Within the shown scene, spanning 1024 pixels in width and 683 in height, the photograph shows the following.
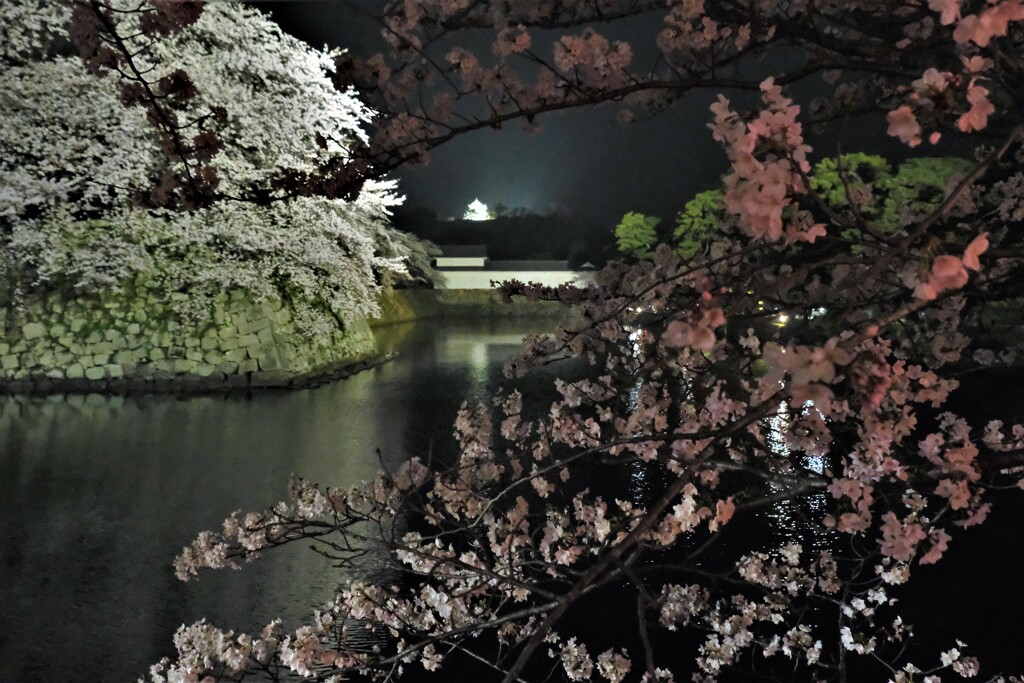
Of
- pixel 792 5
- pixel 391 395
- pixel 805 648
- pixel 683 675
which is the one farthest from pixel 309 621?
pixel 391 395

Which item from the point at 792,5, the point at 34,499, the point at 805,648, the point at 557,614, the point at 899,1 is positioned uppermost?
the point at 792,5

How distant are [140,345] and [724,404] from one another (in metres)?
14.7

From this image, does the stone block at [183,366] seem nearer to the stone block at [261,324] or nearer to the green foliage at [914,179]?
the stone block at [261,324]

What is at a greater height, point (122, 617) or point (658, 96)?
point (658, 96)

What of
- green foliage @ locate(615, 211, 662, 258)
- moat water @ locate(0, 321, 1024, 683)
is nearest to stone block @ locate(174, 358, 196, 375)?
moat water @ locate(0, 321, 1024, 683)

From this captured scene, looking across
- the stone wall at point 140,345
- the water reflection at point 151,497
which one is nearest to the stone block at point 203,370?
the stone wall at point 140,345

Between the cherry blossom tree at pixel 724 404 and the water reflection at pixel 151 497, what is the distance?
629mm

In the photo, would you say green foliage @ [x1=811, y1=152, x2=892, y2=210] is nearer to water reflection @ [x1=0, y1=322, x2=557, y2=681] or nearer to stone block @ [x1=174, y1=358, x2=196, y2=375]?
water reflection @ [x1=0, y1=322, x2=557, y2=681]

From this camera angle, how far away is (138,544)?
702 centimetres

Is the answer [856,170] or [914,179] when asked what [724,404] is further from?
[914,179]

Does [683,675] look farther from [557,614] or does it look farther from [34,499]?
[34,499]

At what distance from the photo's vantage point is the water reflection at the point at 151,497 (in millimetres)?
5328

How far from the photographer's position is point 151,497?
A: 8.49 meters

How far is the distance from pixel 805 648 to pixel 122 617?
4.15 m
